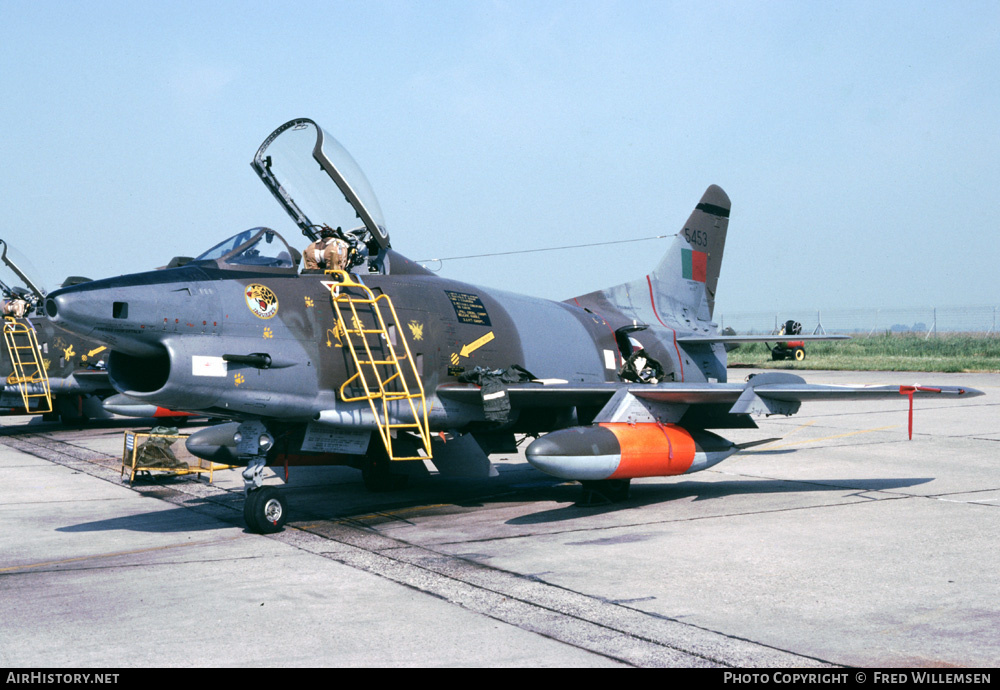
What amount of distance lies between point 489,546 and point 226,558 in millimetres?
2398

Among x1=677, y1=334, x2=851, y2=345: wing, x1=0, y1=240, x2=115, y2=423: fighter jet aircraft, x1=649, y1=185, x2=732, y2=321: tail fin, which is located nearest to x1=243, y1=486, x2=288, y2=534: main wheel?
x1=677, y1=334, x2=851, y2=345: wing

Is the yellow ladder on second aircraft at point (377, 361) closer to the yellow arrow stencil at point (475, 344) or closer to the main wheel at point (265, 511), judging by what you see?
the yellow arrow stencil at point (475, 344)

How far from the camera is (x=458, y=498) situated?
36.4 feet

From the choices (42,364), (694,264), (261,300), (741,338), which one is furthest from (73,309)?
(42,364)

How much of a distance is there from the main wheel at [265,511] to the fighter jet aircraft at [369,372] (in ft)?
0.07

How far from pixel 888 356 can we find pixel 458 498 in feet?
154

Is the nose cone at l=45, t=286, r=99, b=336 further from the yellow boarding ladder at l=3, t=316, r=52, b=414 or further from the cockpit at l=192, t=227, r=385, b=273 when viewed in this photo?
the yellow boarding ladder at l=3, t=316, r=52, b=414

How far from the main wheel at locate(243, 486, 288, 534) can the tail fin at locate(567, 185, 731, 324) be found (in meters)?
7.38

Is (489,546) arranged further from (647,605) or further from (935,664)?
(935,664)

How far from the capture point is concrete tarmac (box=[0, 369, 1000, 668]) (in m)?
5.03

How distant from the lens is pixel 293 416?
866cm

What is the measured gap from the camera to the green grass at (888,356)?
1561 inches

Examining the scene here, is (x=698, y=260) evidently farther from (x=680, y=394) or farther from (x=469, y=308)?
(x=469, y=308)
